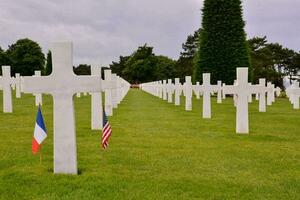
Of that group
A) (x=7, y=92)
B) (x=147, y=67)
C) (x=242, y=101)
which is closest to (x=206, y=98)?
(x=242, y=101)

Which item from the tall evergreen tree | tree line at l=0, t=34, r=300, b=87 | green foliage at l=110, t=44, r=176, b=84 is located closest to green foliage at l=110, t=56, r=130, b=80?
tree line at l=0, t=34, r=300, b=87

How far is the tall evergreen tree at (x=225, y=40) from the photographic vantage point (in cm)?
3878

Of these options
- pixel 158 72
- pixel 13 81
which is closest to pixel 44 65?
pixel 158 72

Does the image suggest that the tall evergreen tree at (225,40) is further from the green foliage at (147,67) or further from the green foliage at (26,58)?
the green foliage at (147,67)

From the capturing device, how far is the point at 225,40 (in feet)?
128

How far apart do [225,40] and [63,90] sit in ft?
110

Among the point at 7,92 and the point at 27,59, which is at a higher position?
the point at 27,59

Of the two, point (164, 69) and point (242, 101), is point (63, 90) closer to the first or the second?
point (242, 101)

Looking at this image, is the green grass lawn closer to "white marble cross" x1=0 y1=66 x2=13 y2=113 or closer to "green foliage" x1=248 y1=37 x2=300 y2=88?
"white marble cross" x1=0 y1=66 x2=13 y2=113

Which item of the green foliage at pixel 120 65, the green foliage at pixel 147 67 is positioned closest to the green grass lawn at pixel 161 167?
the green foliage at pixel 147 67

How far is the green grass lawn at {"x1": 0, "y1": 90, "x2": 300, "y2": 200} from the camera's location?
573cm

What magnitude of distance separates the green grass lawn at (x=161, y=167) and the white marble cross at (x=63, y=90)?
0.30 meters

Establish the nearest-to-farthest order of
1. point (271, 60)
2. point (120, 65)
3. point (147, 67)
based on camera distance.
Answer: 1. point (271, 60)
2. point (147, 67)
3. point (120, 65)

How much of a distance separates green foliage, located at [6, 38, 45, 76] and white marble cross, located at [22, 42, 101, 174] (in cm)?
7405
